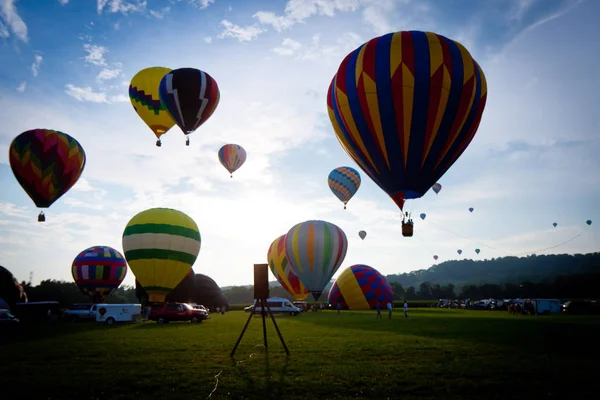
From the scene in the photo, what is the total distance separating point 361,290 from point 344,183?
12312mm

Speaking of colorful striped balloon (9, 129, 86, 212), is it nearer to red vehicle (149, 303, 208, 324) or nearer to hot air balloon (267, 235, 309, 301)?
red vehicle (149, 303, 208, 324)

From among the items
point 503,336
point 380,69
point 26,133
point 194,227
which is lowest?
point 503,336

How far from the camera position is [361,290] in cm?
5022

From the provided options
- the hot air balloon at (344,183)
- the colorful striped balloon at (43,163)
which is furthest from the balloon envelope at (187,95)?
the hot air balloon at (344,183)

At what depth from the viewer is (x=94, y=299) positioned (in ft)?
139

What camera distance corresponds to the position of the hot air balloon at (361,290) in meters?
50.1

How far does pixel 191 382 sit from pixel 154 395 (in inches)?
44.8

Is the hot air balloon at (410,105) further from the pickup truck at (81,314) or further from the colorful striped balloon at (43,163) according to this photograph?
the pickup truck at (81,314)

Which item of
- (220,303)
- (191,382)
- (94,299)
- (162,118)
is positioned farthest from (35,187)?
(191,382)

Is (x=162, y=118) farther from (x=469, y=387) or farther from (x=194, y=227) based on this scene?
(x=469, y=387)

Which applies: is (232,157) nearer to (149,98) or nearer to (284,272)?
(149,98)

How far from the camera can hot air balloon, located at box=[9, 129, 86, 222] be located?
106 feet

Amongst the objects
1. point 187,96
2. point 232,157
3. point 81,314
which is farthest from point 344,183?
point 81,314

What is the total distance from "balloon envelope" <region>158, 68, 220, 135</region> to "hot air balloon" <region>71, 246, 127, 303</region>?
1732 centimetres
